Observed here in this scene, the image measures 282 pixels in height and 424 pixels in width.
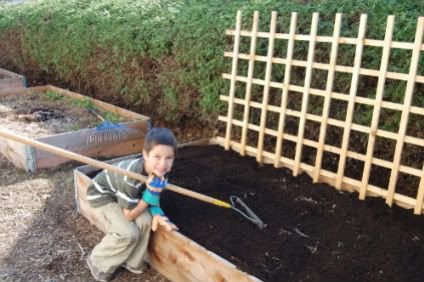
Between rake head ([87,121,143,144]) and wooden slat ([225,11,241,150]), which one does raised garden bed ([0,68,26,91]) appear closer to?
rake head ([87,121,143,144])

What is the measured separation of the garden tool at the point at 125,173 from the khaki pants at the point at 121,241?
1.12 feet

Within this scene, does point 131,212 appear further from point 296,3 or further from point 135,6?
point 135,6

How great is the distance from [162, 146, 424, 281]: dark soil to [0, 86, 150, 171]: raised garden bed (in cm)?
122

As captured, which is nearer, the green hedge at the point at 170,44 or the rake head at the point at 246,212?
the rake head at the point at 246,212

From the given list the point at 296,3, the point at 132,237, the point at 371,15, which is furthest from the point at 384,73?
the point at 132,237

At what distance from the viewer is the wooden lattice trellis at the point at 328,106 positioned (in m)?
3.30

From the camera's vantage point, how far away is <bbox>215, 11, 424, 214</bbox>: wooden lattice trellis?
10.8ft

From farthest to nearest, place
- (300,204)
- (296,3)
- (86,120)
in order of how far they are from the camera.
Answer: (86,120)
(296,3)
(300,204)

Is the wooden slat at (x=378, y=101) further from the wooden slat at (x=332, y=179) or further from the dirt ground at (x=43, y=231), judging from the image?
the dirt ground at (x=43, y=231)

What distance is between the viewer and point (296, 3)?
4.61 meters

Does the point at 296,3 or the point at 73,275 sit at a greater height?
the point at 296,3

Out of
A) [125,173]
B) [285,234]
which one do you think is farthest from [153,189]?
[285,234]

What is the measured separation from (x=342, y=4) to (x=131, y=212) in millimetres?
2780

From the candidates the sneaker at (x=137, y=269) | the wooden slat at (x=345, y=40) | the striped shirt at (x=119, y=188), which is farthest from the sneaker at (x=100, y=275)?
the wooden slat at (x=345, y=40)
